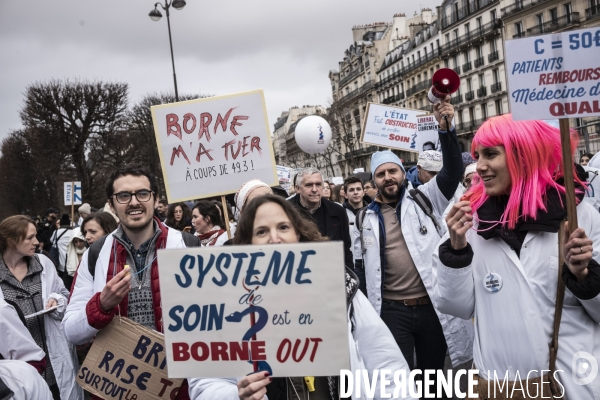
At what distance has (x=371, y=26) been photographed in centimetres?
8100

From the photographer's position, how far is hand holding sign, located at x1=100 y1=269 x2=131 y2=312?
8.84 feet

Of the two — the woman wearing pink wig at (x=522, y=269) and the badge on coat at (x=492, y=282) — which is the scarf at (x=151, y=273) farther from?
the badge on coat at (x=492, y=282)

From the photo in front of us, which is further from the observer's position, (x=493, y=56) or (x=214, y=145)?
(x=493, y=56)

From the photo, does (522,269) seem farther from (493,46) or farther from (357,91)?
(357,91)

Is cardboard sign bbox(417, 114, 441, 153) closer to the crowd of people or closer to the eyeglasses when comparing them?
the crowd of people

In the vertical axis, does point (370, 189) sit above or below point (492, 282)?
above

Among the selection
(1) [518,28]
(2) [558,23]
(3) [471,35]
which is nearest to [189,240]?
(2) [558,23]

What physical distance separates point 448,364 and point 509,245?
143 inches

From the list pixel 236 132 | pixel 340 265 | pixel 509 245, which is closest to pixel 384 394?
pixel 340 265

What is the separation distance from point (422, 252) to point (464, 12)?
52.7 m

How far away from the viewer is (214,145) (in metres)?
4.29

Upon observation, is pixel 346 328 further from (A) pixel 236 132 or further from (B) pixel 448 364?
(B) pixel 448 364

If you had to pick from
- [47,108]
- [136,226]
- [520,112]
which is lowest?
[136,226]

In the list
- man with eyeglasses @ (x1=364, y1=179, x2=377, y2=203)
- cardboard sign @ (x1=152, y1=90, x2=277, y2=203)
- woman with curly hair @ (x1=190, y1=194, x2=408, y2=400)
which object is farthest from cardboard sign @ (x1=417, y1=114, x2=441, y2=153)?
woman with curly hair @ (x1=190, y1=194, x2=408, y2=400)
